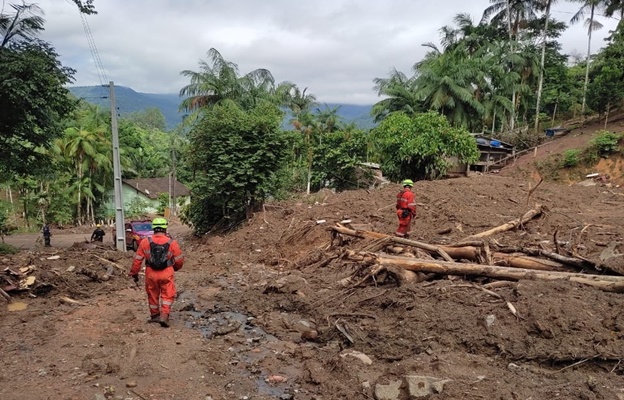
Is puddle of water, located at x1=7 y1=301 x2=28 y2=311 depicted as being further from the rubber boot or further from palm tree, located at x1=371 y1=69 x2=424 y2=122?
palm tree, located at x1=371 y1=69 x2=424 y2=122

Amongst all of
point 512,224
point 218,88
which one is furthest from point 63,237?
point 512,224

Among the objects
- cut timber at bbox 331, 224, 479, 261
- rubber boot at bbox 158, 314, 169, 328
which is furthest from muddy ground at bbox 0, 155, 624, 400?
cut timber at bbox 331, 224, 479, 261

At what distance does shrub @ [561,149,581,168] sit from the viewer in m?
25.3

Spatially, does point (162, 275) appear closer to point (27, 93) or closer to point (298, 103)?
point (27, 93)

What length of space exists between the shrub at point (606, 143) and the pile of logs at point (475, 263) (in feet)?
66.4

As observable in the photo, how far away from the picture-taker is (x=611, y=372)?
4980 mm

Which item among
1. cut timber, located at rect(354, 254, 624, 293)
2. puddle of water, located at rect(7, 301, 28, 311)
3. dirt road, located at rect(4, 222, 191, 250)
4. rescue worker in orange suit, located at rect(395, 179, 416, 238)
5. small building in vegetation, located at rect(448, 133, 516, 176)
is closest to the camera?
cut timber, located at rect(354, 254, 624, 293)

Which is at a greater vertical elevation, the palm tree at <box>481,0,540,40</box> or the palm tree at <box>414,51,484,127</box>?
the palm tree at <box>481,0,540,40</box>

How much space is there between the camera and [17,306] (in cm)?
810

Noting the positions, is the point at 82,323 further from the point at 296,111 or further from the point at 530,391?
the point at 296,111

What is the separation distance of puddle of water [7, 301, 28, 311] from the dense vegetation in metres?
8.66

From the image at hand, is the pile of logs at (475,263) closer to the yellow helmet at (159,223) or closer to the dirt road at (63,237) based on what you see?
the yellow helmet at (159,223)

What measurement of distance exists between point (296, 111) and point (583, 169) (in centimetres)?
2202

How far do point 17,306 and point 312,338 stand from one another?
5424 millimetres
